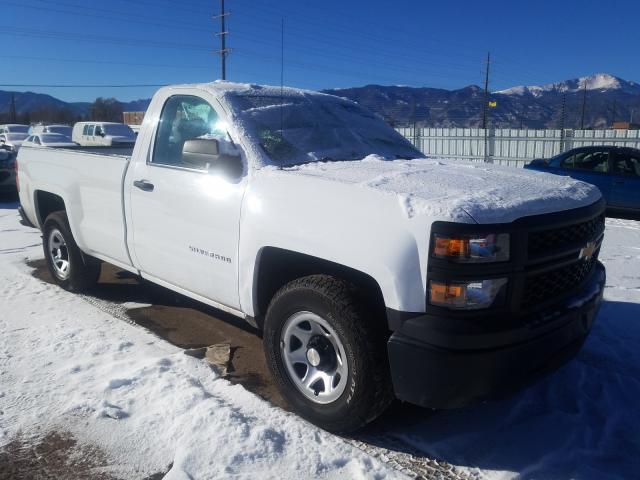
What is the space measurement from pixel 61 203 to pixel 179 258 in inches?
96.1

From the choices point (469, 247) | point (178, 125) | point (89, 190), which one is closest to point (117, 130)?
point (89, 190)

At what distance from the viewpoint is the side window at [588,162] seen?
10531 millimetres

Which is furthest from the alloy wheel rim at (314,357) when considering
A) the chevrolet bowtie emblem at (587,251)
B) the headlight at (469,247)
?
the chevrolet bowtie emblem at (587,251)

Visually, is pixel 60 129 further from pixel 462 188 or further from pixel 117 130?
pixel 462 188

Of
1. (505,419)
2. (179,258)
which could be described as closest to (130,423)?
(179,258)

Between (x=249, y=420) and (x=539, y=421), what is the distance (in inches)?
62.9

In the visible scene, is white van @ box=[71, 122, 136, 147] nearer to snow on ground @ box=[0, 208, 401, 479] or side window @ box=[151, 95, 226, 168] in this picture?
side window @ box=[151, 95, 226, 168]

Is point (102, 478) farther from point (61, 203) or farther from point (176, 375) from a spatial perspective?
point (61, 203)

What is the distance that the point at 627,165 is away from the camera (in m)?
10.3

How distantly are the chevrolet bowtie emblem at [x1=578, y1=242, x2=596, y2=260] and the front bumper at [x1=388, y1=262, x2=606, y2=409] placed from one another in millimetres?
371

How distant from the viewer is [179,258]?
3.66 meters

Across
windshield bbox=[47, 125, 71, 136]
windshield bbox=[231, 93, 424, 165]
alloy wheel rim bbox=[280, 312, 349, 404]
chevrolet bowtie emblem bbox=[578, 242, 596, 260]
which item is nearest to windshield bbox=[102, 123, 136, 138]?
windshield bbox=[47, 125, 71, 136]

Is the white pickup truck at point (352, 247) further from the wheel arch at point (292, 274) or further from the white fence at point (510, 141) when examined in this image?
the white fence at point (510, 141)

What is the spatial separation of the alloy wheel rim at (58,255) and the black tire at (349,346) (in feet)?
10.6
